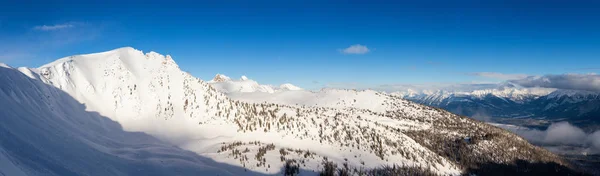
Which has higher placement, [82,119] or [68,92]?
[68,92]

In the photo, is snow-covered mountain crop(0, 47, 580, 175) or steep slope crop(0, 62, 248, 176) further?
snow-covered mountain crop(0, 47, 580, 175)

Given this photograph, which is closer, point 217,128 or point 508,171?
point 217,128

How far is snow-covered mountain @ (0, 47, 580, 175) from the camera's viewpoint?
31656 mm

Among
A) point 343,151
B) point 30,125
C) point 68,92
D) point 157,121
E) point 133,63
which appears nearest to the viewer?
point 30,125

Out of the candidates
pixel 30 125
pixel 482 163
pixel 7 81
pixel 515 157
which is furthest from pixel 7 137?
pixel 515 157

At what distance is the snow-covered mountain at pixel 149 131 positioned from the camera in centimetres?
3166

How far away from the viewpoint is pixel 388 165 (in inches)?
3000

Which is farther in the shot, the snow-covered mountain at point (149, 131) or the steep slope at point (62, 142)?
the snow-covered mountain at point (149, 131)

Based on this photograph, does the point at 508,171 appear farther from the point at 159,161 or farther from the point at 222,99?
the point at 159,161

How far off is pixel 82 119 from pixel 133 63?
28838 mm

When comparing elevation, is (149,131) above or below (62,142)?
below

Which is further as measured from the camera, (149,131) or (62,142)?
(149,131)

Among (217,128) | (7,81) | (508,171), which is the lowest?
(508,171)

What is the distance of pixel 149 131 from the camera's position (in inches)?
2502
